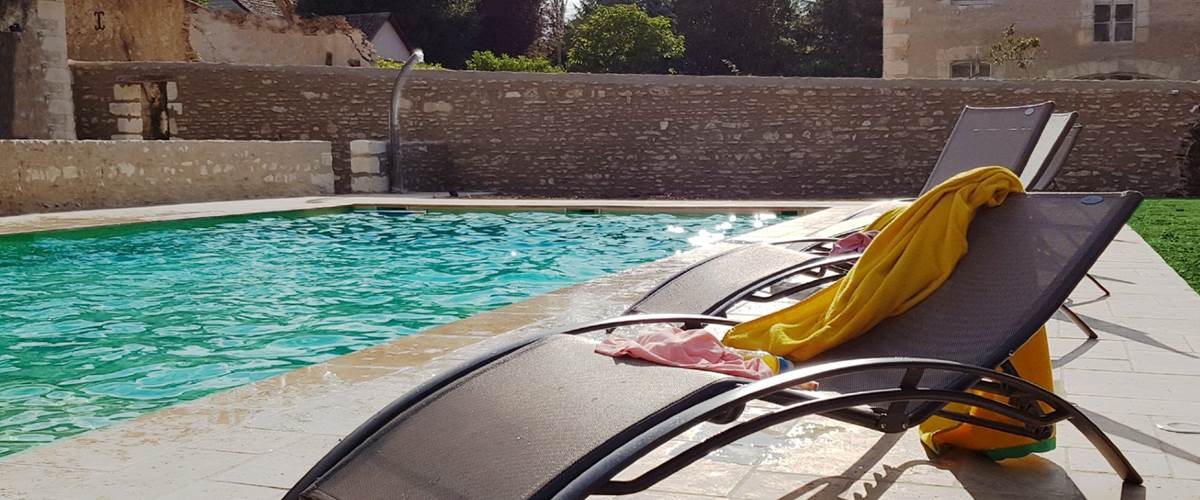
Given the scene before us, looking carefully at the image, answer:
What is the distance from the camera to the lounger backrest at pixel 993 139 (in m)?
4.57

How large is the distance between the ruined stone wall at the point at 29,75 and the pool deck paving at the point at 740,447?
1349cm

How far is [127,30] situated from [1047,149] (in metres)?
17.5

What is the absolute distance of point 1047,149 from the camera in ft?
16.9

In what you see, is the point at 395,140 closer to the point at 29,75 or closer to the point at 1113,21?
the point at 29,75

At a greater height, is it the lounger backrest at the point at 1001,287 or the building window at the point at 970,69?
the building window at the point at 970,69

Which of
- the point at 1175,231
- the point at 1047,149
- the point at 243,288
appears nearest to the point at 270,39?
the point at 243,288

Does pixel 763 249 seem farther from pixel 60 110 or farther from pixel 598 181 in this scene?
pixel 60 110

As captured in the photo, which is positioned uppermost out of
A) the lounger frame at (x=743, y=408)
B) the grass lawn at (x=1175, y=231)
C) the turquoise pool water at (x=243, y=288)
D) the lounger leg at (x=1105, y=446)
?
the lounger frame at (x=743, y=408)

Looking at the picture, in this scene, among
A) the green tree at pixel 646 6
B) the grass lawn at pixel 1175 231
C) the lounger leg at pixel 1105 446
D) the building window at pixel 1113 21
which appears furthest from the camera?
the green tree at pixel 646 6

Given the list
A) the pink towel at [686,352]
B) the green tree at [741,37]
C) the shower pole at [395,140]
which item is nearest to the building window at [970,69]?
the shower pole at [395,140]

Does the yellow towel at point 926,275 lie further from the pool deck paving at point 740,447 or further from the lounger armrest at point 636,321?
the lounger armrest at point 636,321

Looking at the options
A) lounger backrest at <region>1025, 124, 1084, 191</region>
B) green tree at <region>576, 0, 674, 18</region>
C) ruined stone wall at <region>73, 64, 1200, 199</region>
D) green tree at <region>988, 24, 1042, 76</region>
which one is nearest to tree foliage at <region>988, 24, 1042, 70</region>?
green tree at <region>988, 24, 1042, 76</region>

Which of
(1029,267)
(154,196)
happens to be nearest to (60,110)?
(154,196)

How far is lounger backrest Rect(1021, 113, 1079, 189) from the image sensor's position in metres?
4.95
